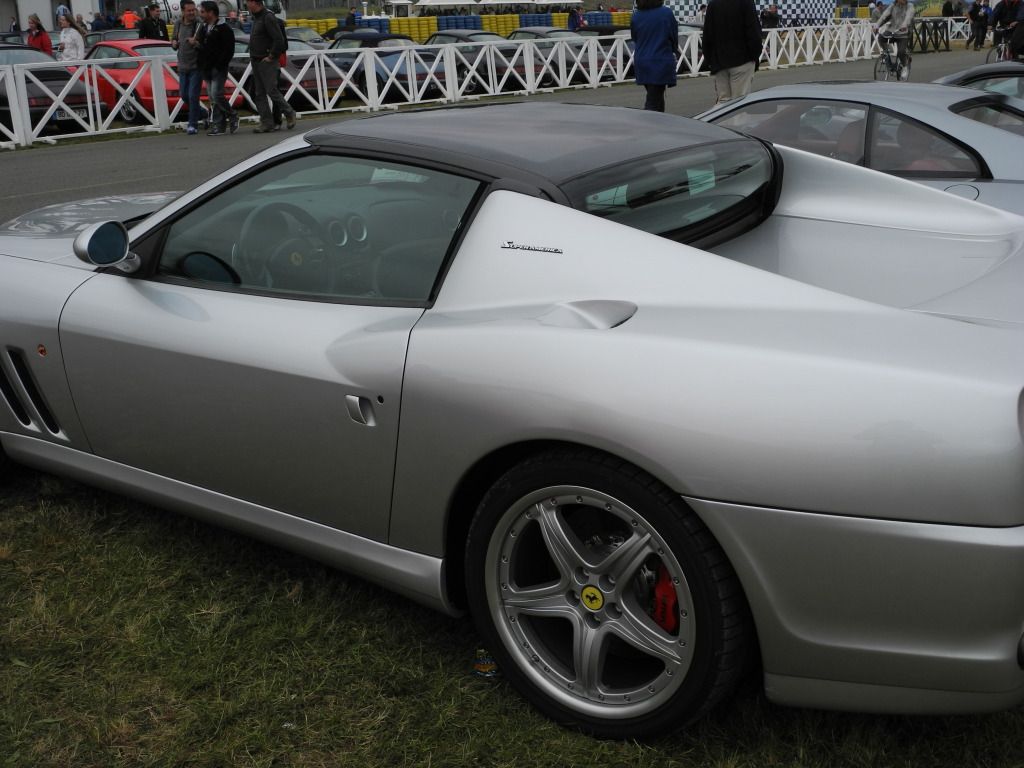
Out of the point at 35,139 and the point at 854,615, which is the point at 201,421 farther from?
the point at 35,139

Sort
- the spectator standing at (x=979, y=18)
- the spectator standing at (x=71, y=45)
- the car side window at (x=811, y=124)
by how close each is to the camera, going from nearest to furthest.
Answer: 1. the car side window at (x=811, y=124)
2. the spectator standing at (x=71, y=45)
3. the spectator standing at (x=979, y=18)

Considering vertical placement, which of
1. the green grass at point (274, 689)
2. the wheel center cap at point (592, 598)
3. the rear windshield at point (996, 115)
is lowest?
the green grass at point (274, 689)

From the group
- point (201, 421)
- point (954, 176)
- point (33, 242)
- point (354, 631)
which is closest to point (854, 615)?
point (354, 631)

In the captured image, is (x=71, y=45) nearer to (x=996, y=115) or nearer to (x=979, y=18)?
(x=996, y=115)

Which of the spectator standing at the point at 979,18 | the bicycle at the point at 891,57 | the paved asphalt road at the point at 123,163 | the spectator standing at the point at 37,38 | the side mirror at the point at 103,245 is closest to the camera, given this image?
the side mirror at the point at 103,245

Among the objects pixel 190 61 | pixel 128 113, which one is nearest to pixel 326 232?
pixel 190 61

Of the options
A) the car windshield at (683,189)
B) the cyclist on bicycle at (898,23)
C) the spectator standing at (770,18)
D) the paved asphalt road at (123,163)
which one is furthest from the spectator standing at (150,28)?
the car windshield at (683,189)

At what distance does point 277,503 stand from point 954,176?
12.7ft

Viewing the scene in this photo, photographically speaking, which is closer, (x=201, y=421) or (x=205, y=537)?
(x=201, y=421)

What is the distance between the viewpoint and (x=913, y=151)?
5.48 m

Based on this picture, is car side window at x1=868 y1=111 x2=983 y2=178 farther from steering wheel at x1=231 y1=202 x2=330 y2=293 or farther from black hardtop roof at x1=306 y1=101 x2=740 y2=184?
steering wheel at x1=231 y1=202 x2=330 y2=293

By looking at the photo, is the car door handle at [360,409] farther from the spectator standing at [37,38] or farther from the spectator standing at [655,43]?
the spectator standing at [37,38]

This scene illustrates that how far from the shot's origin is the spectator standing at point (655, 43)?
35.0 ft

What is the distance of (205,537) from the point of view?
344 centimetres
